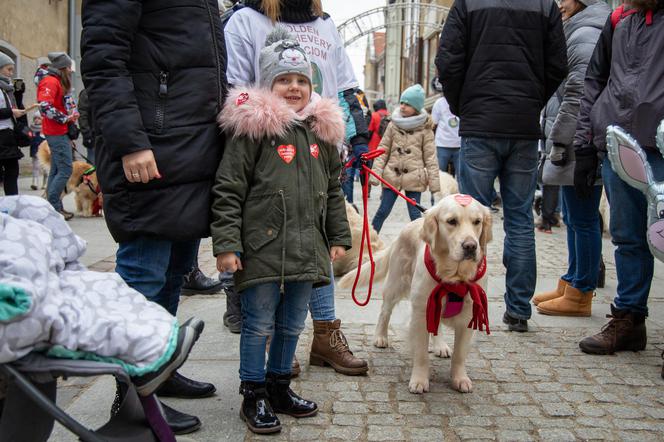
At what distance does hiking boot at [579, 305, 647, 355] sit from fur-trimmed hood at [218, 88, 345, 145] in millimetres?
2222

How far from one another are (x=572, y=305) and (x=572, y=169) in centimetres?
101

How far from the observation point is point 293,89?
2.71 m

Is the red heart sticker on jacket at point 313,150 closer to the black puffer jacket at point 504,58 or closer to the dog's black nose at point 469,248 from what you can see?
the dog's black nose at point 469,248

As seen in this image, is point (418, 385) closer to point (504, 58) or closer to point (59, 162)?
point (504, 58)

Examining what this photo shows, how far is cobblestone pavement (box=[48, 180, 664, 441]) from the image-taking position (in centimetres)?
269

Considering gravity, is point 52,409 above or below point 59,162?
above

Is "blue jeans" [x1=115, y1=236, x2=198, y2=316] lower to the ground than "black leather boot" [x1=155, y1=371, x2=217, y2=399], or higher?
higher

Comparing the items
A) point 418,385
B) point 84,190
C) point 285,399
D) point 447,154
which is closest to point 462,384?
point 418,385

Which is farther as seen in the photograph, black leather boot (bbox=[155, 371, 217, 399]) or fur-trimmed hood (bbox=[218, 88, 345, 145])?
black leather boot (bbox=[155, 371, 217, 399])

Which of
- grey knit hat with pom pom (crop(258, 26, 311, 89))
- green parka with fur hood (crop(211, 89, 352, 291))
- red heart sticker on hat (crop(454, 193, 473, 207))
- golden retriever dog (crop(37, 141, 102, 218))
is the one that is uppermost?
grey knit hat with pom pom (crop(258, 26, 311, 89))

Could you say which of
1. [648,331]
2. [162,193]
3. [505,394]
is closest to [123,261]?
[162,193]

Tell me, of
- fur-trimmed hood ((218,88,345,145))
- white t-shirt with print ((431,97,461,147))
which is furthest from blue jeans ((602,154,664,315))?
white t-shirt with print ((431,97,461,147))

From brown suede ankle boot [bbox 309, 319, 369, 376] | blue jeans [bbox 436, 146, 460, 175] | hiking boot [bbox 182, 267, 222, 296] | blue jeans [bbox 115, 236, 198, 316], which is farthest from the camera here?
blue jeans [bbox 436, 146, 460, 175]

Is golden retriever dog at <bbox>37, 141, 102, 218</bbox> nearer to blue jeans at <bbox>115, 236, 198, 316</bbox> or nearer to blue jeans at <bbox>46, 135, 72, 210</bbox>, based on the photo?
blue jeans at <bbox>46, 135, 72, 210</bbox>
